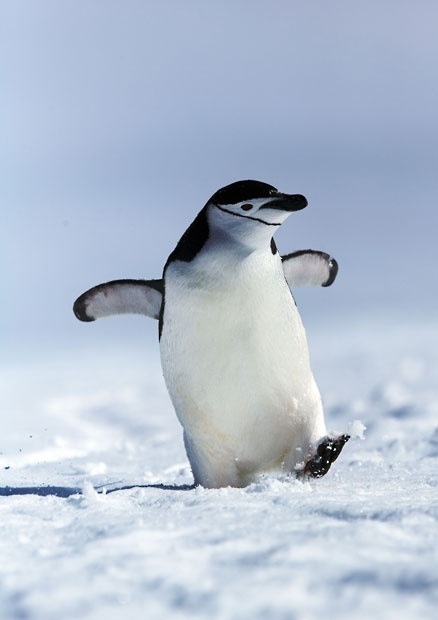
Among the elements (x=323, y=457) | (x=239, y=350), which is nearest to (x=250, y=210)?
(x=239, y=350)

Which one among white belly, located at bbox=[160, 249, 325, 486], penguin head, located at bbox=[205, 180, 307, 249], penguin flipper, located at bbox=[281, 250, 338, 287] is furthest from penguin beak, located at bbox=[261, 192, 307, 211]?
penguin flipper, located at bbox=[281, 250, 338, 287]

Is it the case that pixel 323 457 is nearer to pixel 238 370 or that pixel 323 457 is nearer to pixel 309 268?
pixel 238 370

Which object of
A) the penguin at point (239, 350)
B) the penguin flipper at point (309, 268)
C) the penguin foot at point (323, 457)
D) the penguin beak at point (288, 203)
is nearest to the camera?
the penguin beak at point (288, 203)

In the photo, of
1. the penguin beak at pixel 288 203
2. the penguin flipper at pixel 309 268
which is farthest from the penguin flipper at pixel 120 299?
the penguin beak at pixel 288 203

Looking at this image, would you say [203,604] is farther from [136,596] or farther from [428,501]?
[428,501]

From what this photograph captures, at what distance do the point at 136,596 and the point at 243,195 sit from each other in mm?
2471

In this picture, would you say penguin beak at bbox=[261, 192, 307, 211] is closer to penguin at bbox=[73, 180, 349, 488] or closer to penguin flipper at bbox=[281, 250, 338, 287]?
penguin at bbox=[73, 180, 349, 488]

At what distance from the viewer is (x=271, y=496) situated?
338 centimetres

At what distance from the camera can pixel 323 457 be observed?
4.45 m

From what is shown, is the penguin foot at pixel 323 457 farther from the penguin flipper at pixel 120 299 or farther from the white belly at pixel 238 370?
the penguin flipper at pixel 120 299

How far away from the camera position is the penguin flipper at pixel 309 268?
541 cm

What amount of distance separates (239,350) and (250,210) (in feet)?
2.52

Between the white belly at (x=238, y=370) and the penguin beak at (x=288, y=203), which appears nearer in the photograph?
the penguin beak at (x=288, y=203)

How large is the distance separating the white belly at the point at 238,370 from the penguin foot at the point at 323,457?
9 cm
